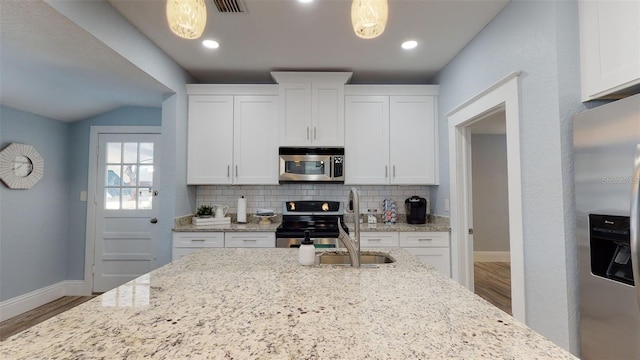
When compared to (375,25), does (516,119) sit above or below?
below

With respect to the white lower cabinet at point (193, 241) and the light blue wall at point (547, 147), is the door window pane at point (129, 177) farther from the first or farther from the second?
the light blue wall at point (547, 147)

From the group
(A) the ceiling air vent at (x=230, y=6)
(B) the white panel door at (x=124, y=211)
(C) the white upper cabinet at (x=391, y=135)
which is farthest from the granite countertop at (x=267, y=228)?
(A) the ceiling air vent at (x=230, y=6)

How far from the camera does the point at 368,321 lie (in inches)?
32.8

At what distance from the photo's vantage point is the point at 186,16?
119 cm

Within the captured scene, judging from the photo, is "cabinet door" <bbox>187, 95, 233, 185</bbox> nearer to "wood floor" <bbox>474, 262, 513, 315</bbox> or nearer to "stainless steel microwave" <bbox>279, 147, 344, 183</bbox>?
"stainless steel microwave" <bbox>279, 147, 344, 183</bbox>

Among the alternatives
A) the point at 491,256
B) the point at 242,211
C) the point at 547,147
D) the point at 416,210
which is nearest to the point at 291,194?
the point at 242,211

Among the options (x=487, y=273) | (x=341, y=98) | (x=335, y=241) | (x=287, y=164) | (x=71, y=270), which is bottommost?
(x=487, y=273)

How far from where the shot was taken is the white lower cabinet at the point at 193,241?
3.01 metres

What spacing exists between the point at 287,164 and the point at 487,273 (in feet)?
11.8

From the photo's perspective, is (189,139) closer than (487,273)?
Yes

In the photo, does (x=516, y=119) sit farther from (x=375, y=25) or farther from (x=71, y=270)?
(x=71, y=270)

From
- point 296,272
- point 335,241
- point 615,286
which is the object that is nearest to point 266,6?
point 296,272

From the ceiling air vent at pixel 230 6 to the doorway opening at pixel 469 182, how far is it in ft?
6.24

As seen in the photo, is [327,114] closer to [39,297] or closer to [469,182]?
[469,182]
